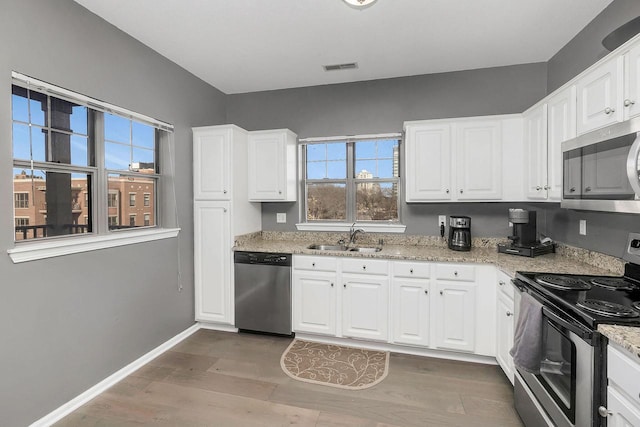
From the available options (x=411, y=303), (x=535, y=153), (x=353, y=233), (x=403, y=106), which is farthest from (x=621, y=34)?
(x=353, y=233)

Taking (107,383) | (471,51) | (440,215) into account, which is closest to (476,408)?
(440,215)

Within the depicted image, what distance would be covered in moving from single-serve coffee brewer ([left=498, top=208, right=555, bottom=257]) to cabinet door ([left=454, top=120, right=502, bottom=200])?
28 cm

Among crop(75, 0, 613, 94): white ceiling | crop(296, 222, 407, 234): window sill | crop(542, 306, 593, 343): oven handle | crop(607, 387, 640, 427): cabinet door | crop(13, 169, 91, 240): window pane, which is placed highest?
crop(75, 0, 613, 94): white ceiling

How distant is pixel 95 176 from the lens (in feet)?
7.84

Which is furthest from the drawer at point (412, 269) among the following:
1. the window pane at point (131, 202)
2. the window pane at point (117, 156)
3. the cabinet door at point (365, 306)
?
the window pane at point (117, 156)

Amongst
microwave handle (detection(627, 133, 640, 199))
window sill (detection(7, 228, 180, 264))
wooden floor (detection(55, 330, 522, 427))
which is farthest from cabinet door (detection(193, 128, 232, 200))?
microwave handle (detection(627, 133, 640, 199))

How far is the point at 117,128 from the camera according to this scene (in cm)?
259

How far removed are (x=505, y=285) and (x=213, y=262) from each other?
9.08ft

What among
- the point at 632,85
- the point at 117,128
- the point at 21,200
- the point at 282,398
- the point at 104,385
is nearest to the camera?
the point at 632,85

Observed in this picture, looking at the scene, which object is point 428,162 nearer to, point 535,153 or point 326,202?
point 535,153

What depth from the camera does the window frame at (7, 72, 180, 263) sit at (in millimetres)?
1891

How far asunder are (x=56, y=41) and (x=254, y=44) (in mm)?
1404

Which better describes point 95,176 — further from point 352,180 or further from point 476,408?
point 476,408

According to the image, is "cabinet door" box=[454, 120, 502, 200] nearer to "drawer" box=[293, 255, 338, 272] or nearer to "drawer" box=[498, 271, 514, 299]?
"drawer" box=[498, 271, 514, 299]
